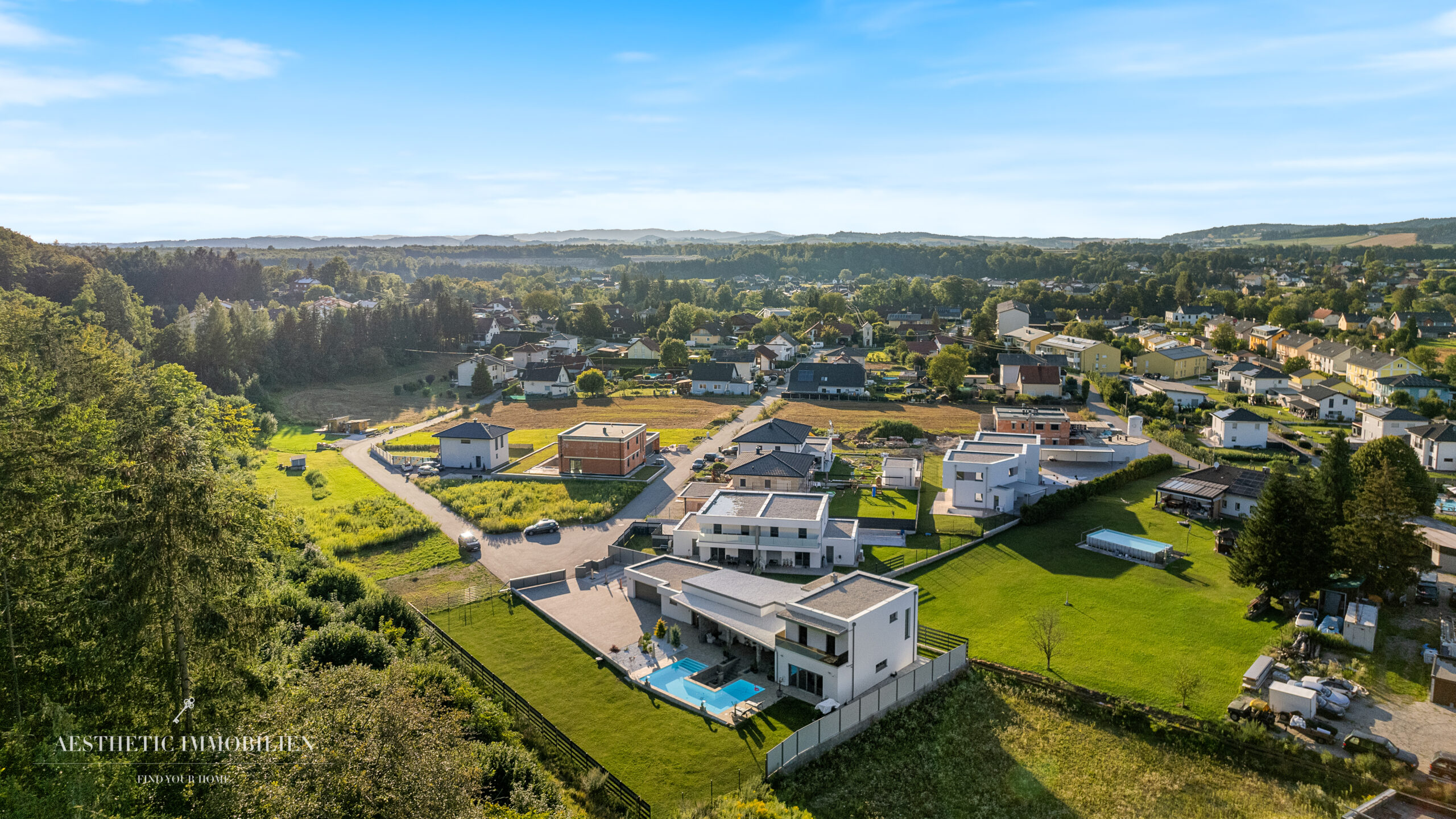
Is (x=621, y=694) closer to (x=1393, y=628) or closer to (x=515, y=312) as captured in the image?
(x=1393, y=628)

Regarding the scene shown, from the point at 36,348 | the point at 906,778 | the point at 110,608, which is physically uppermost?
the point at 36,348

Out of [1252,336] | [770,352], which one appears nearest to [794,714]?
[770,352]

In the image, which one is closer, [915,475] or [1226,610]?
[1226,610]

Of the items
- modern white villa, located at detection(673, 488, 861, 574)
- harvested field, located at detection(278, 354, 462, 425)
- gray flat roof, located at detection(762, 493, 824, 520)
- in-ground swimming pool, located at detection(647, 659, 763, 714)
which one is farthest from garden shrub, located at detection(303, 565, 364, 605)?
harvested field, located at detection(278, 354, 462, 425)

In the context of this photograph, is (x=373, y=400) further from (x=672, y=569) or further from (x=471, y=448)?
(x=672, y=569)

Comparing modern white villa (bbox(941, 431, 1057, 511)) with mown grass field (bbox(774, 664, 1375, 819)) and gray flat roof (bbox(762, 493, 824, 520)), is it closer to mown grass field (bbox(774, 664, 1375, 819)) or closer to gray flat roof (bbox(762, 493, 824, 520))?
gray flat roof (bbox(762, 493, 824, 520))

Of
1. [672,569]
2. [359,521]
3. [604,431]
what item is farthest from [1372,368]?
[359,521]
